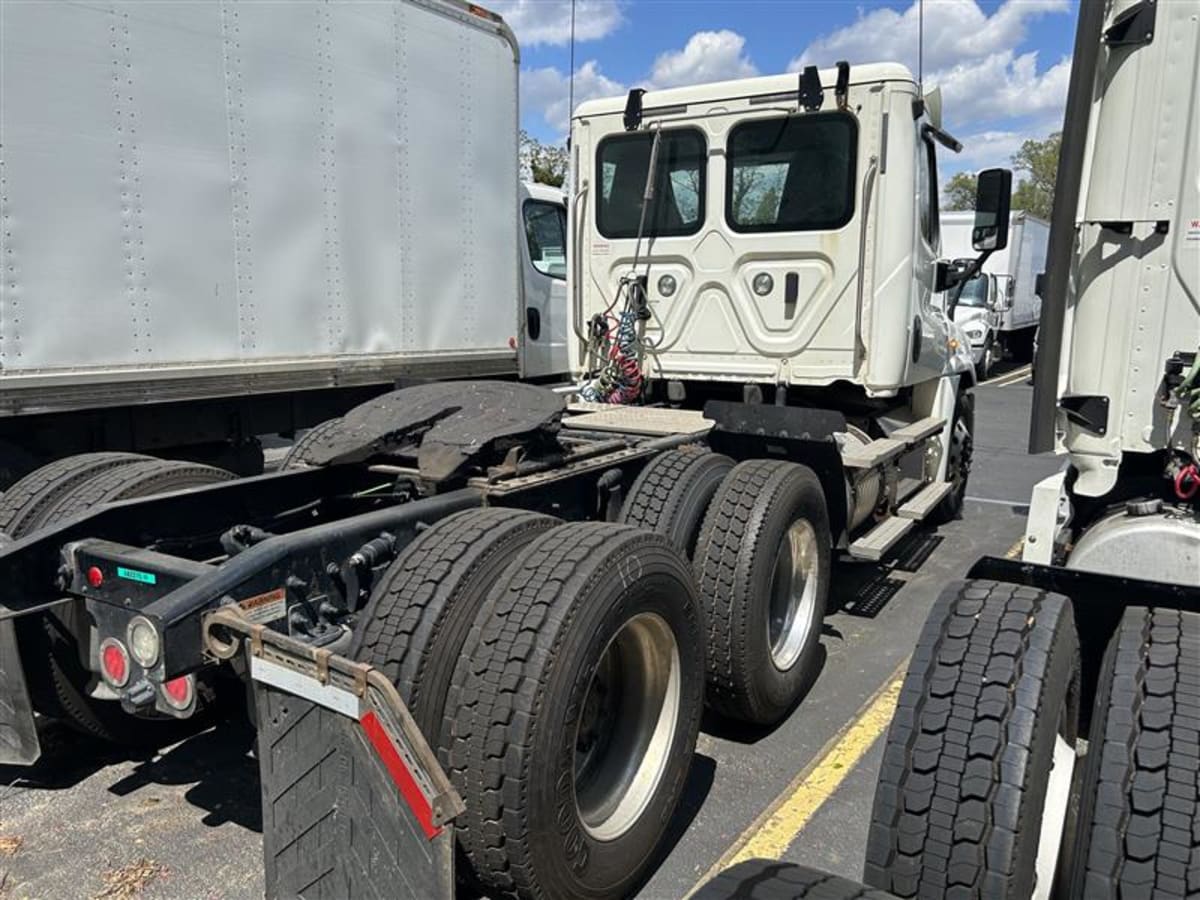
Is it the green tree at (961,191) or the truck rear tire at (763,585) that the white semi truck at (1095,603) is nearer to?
the truck rear tire at (763,585)

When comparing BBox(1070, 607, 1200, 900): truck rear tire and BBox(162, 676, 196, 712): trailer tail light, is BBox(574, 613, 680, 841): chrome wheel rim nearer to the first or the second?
Result: BBox(162, 676, 196, 712): trailer tail light

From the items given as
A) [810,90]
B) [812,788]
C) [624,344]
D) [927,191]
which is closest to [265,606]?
[812,788]

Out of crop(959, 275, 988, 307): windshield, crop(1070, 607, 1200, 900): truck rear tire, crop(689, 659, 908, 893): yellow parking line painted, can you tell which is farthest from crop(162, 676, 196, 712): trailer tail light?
crop(959, 275, 988, 307): windshield

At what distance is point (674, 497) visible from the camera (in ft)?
13.4

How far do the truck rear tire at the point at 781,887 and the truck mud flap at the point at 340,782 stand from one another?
0.59m

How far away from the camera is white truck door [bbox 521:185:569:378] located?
8.52 meters

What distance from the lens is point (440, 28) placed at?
6.66m

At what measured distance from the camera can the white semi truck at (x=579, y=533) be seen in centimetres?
235

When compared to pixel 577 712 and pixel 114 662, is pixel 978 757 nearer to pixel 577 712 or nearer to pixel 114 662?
pixel 577 712

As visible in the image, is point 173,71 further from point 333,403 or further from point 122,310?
point 333,403

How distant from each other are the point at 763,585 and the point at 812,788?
2.69 feet

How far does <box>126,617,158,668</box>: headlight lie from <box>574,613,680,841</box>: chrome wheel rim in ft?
4.14

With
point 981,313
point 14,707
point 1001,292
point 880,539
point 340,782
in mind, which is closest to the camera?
point 340,782

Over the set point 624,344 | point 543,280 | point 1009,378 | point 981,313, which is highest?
point 543,280
